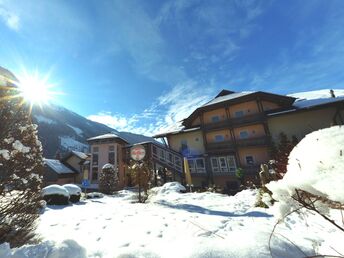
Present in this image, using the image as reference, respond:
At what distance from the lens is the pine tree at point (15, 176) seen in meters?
3.58

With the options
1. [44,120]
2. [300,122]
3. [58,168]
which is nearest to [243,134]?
[300,122]

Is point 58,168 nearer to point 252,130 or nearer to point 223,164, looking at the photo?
point 223,164

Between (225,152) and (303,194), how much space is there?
2365 cm

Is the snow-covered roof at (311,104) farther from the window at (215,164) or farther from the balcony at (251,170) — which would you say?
the window at (215,164)

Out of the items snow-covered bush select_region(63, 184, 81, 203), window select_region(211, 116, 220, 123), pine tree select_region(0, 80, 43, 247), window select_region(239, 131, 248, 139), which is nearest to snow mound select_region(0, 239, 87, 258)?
pine tree select_region(0, 80, 43, 247)

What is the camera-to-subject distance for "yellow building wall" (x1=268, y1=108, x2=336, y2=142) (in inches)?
805

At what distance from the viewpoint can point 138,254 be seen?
311 cm

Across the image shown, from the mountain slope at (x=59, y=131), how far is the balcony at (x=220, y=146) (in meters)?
57.6

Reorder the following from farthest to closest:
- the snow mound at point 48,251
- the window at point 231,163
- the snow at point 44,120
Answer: the snow at point 44,120
the window at point 231,163
the snow mound at point 48,251

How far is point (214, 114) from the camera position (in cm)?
2675

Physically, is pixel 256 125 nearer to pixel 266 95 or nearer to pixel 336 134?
pixel 266 95

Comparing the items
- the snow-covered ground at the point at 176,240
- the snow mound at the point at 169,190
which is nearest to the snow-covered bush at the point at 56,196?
the snow-covered ground at the point at 176,240

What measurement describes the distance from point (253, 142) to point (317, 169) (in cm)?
2310

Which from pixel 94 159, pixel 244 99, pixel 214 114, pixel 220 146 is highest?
pixel 244 99
